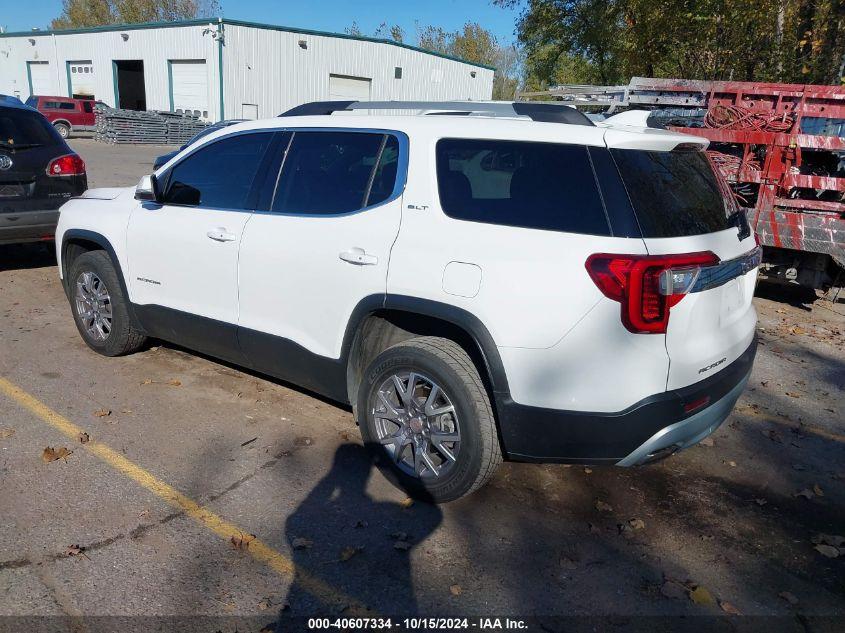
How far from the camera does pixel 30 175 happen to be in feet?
23.6

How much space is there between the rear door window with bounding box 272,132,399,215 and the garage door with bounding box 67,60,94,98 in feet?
128

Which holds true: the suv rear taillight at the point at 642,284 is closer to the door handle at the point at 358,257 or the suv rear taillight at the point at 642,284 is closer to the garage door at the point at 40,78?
the door handle at the point at 358,257

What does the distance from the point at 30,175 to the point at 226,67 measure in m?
25.4

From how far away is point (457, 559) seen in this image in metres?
3.14

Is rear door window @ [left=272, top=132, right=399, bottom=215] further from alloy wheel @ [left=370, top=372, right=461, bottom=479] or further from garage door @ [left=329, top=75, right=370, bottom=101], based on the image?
garage door @ [left=329, top=75, right=370, bottom=101]

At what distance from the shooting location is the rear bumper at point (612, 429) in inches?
117

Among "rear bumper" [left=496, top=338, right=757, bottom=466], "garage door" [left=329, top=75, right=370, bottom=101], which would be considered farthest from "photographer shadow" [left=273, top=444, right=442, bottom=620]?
"garage door" [left=329, top=75, right=370, bottom=101]

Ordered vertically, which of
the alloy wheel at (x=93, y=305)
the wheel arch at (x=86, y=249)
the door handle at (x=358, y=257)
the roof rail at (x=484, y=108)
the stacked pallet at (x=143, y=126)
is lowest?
the stacked pallet at (x=143, y=126)

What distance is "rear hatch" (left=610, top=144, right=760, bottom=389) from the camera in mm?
2941

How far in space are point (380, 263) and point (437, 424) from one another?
2.86ft

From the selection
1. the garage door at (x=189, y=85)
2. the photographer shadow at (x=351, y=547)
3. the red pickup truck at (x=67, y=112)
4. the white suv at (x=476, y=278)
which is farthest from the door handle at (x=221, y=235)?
the red pickup truck at (x=67, y=112)

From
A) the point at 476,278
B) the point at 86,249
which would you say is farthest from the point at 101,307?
the point at 476,278

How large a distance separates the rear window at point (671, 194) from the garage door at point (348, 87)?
32639mm

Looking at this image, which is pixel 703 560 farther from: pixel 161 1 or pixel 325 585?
pixel 161 1
